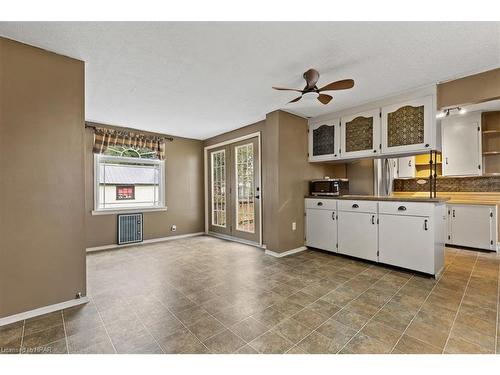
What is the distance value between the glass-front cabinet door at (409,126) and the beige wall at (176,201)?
3947mm

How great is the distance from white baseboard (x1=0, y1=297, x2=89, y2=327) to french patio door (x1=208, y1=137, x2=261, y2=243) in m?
2.79

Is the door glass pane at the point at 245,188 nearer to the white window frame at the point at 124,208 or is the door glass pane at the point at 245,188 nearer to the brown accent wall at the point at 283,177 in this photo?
the brown accent wall at the point at 283,177

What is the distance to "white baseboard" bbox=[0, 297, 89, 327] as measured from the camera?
184cm

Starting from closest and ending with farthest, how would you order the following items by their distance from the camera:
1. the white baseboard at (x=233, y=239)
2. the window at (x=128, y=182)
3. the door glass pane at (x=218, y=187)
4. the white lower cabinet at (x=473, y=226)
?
the white lower cabinet at (x=473, y=226) → the window at (x=128, y=182) → the white baseboard at (x=233, y=239) → the door glass pane at (x=218, y=187)

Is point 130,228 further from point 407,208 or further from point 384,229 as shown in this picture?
point 407,208

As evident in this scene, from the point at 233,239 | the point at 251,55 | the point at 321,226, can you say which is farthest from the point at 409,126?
the point at 233,239

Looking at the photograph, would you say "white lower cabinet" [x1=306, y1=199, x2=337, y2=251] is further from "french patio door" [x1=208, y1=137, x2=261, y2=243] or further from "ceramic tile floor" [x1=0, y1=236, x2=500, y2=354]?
"french patio door" [x1=208, y1=137, x2=261, y2=243]

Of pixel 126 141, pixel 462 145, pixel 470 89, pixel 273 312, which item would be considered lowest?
pixel 273 312

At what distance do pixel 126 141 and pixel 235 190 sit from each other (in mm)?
2285

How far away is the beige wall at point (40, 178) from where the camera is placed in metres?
1.87

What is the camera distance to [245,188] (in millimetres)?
4633

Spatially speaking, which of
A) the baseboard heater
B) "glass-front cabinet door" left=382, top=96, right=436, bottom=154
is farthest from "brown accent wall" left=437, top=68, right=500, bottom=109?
the baseboard heater

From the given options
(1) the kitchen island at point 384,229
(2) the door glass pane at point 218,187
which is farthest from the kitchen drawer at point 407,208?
(2) the door glass pane at point 218,187

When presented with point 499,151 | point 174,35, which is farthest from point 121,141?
point 499,151
